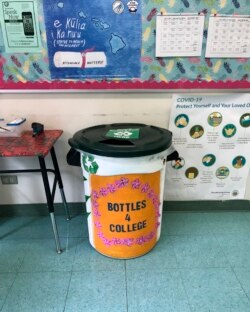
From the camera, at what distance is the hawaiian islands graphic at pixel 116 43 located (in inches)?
66.1

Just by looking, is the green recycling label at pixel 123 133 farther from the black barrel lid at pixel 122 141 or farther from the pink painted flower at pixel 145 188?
the pink painted flower at pixel 145 188

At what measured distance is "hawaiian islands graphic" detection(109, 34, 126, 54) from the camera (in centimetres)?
168

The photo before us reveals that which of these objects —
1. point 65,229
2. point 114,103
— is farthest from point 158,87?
point 65,229

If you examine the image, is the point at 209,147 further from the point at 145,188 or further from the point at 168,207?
the point at 145,188

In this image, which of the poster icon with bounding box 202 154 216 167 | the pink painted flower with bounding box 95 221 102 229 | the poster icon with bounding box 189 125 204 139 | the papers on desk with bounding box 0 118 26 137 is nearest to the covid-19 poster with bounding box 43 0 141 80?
the papers on desk with bounding box 0 118 26 137

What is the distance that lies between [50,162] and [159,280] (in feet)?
3.94

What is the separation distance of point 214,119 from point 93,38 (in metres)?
1.07

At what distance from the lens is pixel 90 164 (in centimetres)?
148

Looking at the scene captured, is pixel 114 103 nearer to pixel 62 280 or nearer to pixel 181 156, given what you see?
pixel 181 156

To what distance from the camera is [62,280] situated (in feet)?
5.08

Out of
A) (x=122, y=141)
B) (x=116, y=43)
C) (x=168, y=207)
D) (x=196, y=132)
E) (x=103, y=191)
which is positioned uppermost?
(x=116, y=43)

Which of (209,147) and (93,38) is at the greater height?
(93,38)

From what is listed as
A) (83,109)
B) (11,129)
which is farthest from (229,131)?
(11,129)

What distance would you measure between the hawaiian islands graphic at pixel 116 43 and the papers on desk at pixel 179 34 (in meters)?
0.24
